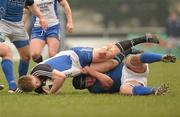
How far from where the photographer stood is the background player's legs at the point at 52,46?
15398mm

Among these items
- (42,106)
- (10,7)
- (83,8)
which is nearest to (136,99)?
(42,106)

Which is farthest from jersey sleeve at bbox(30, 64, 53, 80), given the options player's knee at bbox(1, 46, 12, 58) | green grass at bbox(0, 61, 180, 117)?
player's knee at bbox(1, 46, 12, 58)

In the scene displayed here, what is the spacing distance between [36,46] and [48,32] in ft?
1.64

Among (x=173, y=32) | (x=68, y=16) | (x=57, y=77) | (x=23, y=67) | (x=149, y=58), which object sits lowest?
(x=173, y=32)

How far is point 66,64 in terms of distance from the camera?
12.6 meters

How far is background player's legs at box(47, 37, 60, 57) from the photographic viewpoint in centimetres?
1540

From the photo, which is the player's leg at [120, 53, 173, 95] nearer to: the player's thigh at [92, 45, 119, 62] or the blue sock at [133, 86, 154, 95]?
the blue sock at [133, 86, 154, 95]

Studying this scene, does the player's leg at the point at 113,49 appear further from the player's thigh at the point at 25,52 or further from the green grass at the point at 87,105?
the player's thigh at the point at 25,52

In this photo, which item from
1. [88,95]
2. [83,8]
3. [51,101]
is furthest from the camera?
[83,8]

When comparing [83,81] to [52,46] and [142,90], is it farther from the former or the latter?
[52,46]

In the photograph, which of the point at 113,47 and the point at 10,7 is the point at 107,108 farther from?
the point at 10,7

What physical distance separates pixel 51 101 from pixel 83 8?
53.0 m

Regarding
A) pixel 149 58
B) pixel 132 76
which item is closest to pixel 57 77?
pixel 132 76

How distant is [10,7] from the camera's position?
13.6m
